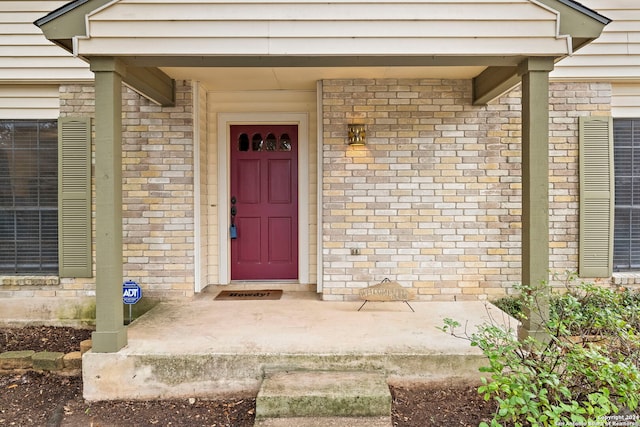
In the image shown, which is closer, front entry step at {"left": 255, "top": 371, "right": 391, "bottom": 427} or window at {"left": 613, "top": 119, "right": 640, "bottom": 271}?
front entry step at {"left": 255, "top": 371, "right": 391, "bottom": 427}

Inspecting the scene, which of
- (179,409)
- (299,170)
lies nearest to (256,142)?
(299,170)

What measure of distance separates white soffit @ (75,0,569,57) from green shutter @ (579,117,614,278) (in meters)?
1.75

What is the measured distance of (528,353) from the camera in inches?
104

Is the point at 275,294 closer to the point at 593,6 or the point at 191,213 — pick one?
the point at 191,213

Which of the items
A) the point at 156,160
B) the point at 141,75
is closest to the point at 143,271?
the point at 156,160

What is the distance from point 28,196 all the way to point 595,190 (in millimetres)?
5975

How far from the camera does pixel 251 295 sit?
14.5 ft

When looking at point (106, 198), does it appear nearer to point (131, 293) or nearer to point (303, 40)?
point (131, 293)

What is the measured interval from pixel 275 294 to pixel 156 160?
6.30 feet

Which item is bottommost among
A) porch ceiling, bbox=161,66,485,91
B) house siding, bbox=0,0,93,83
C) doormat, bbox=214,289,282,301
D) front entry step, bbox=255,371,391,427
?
front entry step, bbox=255,371,391,427

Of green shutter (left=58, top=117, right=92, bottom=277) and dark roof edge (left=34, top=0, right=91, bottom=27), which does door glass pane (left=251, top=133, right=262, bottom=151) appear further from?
dark roof edge (left=34, top=0, right=91, bottom=27)

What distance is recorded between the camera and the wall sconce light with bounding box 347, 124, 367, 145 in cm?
416

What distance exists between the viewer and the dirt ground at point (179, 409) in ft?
8.70

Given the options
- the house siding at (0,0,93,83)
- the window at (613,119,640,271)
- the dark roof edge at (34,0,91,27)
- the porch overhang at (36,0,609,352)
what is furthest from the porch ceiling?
the window at (613,119,640,271)
